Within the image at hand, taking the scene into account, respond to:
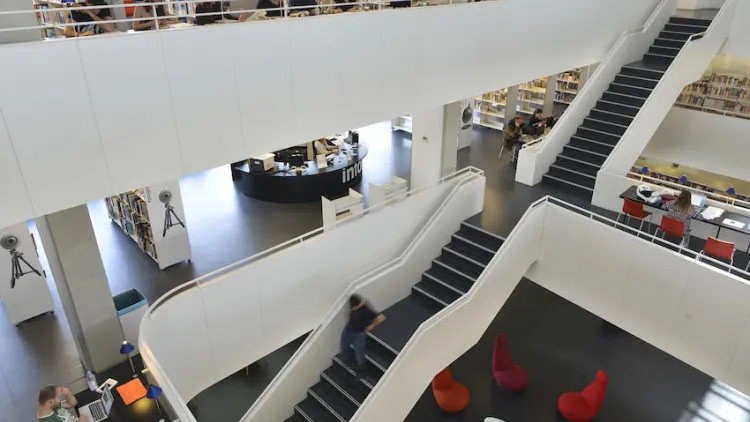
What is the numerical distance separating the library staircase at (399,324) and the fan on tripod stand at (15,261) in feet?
17.3

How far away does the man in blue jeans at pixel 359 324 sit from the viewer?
7109 millimetres

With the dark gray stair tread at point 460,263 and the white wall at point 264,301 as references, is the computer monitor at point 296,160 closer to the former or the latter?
the white wall at point 264,301

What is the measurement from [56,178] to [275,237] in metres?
6.43

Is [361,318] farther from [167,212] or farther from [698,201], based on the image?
[698,201]

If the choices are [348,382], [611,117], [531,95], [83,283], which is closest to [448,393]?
[348,382]

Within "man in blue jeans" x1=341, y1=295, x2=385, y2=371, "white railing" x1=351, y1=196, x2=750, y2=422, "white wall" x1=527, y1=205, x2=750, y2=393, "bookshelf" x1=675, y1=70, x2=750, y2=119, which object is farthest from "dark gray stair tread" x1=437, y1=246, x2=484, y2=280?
"bookshelf" x1=675, y1=70, x2=750, y2=119

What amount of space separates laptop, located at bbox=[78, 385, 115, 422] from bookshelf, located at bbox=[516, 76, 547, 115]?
15128 mm

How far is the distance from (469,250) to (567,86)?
1151cm

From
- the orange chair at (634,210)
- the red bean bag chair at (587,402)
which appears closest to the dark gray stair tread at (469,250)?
the orange chair at (634,210)

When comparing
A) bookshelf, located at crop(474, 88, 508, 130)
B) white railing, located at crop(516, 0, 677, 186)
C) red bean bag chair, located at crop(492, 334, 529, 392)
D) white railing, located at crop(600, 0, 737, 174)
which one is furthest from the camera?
bookshelf, located at crop(474, 88, 508, 130)

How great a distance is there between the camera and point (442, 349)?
7.67 metres

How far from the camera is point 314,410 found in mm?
7547

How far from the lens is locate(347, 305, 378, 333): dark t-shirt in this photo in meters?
7.11

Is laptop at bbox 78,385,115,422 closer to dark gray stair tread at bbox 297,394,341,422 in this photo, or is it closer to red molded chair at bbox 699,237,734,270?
dark gray stair tread at bbox 297,394,341,422
